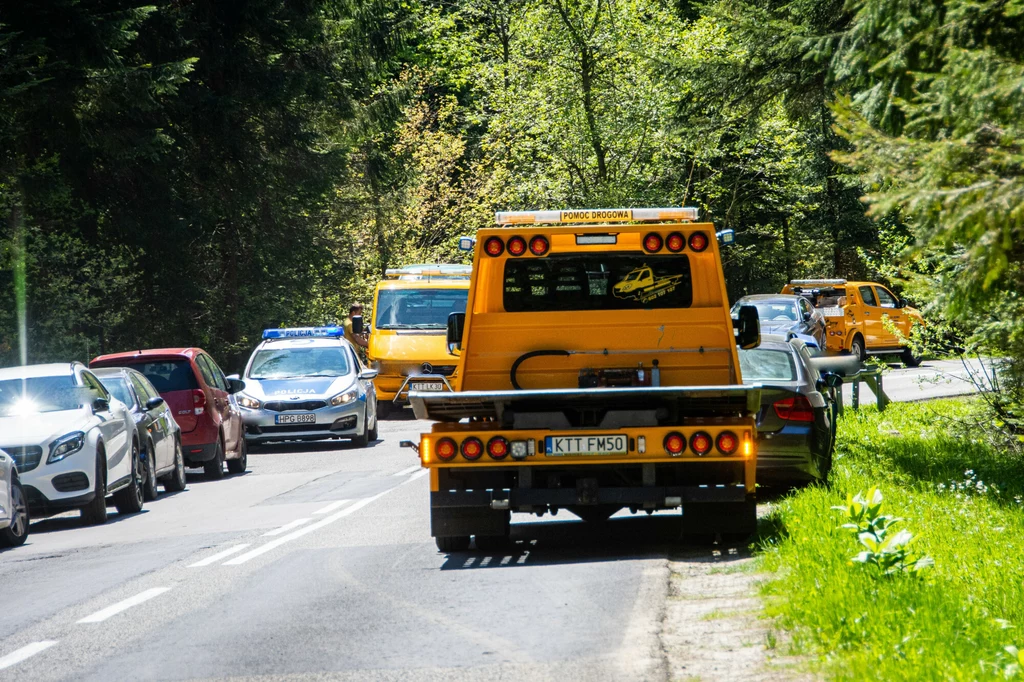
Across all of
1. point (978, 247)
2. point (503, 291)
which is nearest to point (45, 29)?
point (503, 291)

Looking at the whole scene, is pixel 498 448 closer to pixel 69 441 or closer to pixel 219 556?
pixel 219 556

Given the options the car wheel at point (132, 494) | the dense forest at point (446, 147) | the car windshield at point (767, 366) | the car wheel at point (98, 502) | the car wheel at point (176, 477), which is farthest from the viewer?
the car wheel at point (176, 477)

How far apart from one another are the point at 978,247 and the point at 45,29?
18331 mm

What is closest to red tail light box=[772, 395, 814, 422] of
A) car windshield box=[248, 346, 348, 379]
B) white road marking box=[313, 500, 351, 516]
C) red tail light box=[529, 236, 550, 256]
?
red tail light box=[529, 236, 550, 256]

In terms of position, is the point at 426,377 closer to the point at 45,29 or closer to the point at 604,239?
the point at 45,29

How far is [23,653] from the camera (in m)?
7.75

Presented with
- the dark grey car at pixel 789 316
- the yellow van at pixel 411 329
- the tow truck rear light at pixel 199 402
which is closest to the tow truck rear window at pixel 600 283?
the tow truck rear light at pixel 199 402

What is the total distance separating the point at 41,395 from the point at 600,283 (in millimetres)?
7184

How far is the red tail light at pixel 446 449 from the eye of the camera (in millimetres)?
10023

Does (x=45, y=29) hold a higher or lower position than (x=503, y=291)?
higher

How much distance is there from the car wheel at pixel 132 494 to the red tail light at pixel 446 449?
6924 millimetres

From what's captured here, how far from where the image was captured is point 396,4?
4009 cm

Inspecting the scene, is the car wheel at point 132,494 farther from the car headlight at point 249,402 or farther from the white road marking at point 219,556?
the car headlight at point 249,402

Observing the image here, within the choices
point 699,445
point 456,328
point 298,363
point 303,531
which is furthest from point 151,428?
point 699,445
